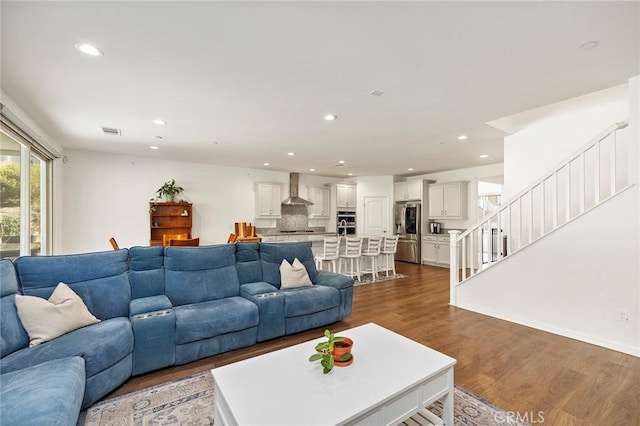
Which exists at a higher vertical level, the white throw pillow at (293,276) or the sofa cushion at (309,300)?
the white throw pillow at (293,276)

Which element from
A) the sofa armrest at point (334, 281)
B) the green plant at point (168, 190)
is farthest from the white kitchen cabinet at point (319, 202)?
the sofa armrest at point (334, 281)

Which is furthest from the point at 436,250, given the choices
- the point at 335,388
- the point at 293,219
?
the point at 335,388

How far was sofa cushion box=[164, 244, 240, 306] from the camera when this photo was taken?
9.80ft

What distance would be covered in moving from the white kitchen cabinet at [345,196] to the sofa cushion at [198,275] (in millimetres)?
5864

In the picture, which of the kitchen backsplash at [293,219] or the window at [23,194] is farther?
the kitchen backsplash at [293,219]

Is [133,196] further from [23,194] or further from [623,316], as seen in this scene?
[623,316]

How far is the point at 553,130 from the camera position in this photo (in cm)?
424

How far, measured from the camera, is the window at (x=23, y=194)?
10.8ft

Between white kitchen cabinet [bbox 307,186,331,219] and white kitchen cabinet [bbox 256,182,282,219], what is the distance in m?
1.09

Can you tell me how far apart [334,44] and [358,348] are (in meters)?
2.24

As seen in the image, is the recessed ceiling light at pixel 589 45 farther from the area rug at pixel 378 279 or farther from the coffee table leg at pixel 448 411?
the area rug at pixel 378 279

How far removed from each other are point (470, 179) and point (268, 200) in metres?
5.48

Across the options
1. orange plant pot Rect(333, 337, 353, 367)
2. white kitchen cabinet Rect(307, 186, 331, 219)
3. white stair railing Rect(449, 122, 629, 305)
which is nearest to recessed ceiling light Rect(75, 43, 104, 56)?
orange plant pot Rect(333, 337, 353, 367)

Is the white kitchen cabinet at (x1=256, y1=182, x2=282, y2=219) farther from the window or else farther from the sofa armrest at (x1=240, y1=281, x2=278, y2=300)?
the sofa armrest at (x1=240, y1=281, x2=278, y2=300)
